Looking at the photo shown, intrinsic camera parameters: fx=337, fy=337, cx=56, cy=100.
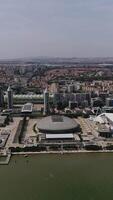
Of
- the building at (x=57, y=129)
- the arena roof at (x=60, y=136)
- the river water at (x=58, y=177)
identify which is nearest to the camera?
the river water at (x=58, y=177)

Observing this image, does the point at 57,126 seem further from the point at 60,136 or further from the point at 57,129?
the point at 60,136

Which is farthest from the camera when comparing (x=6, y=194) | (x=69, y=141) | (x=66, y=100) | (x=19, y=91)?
(x=19, y=91)

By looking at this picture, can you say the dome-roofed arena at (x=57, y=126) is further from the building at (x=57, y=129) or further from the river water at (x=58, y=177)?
the river water at (x=58, y=177)

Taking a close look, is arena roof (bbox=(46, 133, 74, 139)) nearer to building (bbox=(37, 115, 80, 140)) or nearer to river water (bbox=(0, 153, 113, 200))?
building (bbox=(37, 115, 80, 140))

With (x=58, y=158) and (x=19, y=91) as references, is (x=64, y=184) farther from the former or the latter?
(x=19, y=91)

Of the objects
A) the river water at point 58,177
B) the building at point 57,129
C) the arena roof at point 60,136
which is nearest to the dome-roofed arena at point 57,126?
the building at point 57,129

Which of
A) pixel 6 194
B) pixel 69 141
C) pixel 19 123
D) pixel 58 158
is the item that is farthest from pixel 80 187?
pixel 19 123

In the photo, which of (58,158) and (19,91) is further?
(19,91)

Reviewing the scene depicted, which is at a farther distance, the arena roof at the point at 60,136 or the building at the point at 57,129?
the building at the point at 57,129
